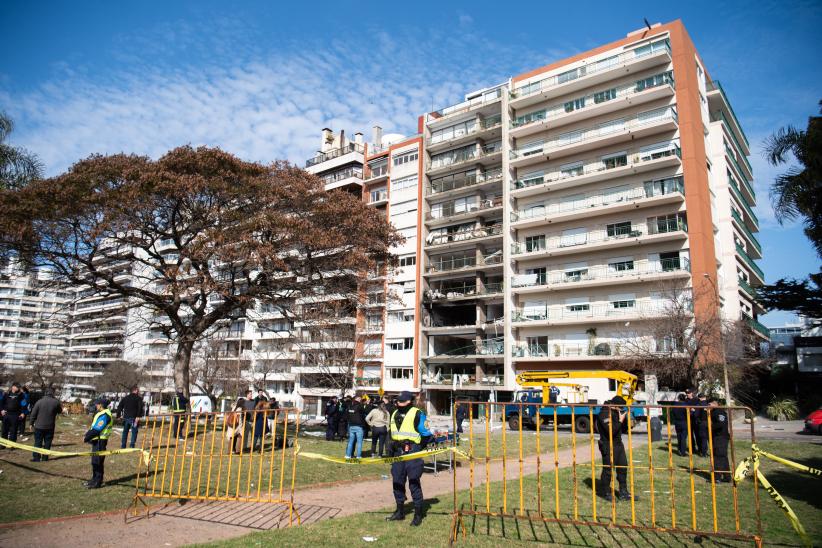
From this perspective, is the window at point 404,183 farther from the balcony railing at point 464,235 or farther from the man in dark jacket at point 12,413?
the man in dark jacket at point 12,413

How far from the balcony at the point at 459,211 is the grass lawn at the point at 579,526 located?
1394 inches

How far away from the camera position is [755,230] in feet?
172

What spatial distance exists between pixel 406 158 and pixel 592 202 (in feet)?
60.9

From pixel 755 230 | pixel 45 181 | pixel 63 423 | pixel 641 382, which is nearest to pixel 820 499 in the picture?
pixel 45 181

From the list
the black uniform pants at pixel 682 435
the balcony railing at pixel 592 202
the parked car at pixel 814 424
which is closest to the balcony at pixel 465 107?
the balcony railing at pixel 592 202

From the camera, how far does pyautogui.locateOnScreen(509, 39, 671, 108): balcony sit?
38.4m

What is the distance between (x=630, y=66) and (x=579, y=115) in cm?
465

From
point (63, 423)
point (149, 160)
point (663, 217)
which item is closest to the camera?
point (149, 160)

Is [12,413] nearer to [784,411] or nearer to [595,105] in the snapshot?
[784,411]

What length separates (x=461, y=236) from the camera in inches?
1815

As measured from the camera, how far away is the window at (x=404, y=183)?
5012cm

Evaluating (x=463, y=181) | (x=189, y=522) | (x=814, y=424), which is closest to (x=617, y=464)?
(x=189, y=522)

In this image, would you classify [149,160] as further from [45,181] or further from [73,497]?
[73,497]

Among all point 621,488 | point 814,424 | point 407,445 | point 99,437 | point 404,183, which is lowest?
point 621,488
